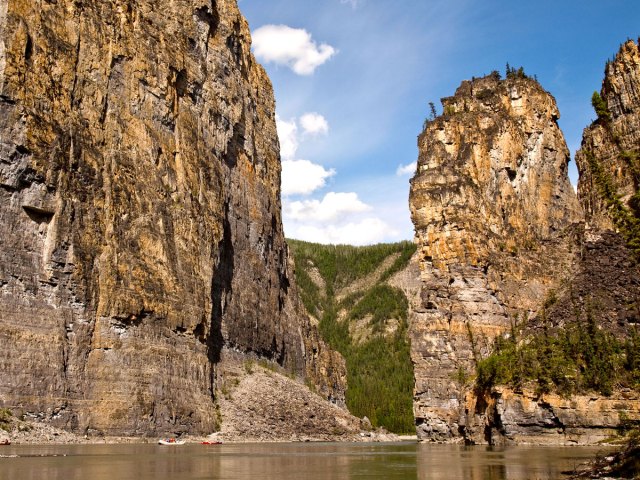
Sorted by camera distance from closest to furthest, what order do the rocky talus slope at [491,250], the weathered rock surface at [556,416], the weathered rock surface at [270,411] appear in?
1. the weathered rock surface at [556,416]
2. the rocky talus slope at [491,250]
3. the weathered rock surface at [270,411]

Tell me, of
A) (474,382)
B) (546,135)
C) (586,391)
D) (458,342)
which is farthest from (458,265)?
(586,391)

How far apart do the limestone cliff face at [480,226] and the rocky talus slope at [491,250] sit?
14 cm

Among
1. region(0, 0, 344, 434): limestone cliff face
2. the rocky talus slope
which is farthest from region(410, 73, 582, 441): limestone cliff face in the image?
region(0, 0, 344, 434): limestone cliff face

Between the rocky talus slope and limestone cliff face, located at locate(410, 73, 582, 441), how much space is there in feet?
0.47

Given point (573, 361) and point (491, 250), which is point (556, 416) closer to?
point (573, 361)

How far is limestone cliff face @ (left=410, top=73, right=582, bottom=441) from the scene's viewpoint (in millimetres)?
91938

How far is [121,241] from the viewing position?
3017 inches

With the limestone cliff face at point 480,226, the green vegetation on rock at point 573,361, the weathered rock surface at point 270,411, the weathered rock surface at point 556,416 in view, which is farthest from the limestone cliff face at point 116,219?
the green vegetation on rock at point 573,361

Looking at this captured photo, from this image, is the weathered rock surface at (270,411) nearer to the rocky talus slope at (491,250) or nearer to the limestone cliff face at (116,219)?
the limestone cliff face at (116,219)

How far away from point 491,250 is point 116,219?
4805 centimetres

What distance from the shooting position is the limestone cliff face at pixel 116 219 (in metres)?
65.3

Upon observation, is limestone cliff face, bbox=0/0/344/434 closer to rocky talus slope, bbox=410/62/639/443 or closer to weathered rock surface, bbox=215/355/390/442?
weathered rock surface, bbox=215/355/390/442

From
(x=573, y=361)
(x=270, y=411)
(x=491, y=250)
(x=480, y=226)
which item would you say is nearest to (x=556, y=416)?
(x=573, y=361)

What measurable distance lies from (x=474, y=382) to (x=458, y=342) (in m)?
10.00
